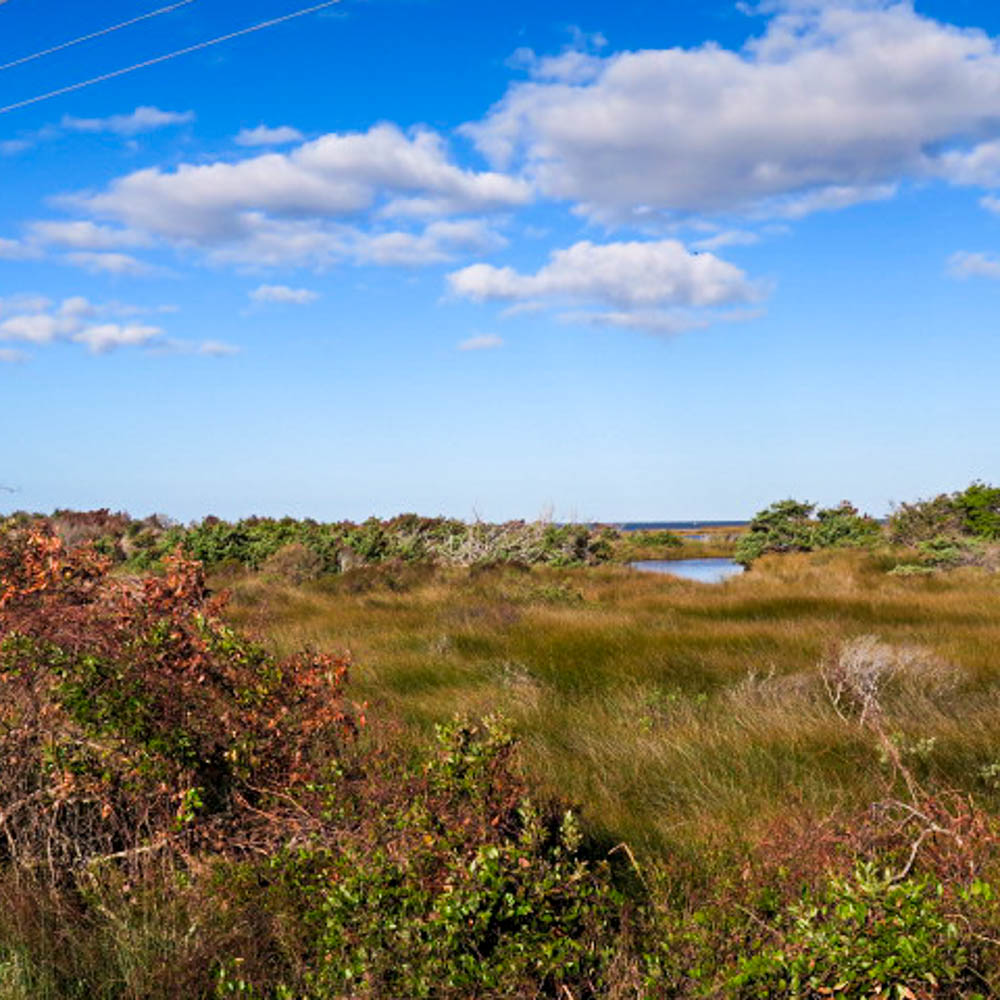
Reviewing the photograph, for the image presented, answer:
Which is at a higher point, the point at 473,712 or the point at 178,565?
the point at 178,565

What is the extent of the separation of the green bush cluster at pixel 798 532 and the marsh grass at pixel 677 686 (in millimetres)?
19235

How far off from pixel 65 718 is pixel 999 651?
9.76m

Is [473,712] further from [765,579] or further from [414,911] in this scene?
[765,579]

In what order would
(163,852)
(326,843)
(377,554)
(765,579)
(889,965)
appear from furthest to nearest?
(377,554) < (765,579) < (163,852) < (326,843) < (889,965)

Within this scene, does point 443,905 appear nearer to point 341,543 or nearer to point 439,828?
point 439,828

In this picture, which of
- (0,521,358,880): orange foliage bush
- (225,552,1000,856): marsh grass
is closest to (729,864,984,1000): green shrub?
(225,552,1000,856): marsh grass

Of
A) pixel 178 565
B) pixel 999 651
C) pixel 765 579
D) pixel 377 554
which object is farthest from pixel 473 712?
pixel 377 554

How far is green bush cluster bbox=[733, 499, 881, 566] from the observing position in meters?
38.3

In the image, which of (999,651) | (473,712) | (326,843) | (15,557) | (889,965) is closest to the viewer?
(889,965)

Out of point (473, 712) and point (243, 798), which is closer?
point (243, 798)

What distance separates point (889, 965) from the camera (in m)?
2.78

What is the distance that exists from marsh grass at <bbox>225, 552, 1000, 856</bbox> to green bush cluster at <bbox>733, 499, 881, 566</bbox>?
1923 centimetres

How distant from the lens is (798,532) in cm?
A: 3909

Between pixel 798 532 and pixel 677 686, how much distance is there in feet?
105
